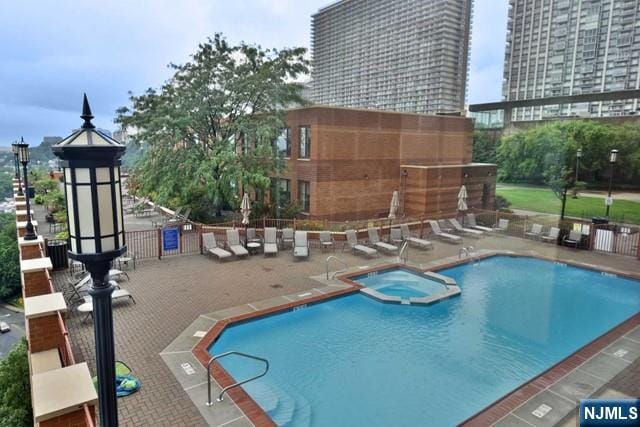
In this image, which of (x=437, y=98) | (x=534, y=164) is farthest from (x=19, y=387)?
(x=534, y=164)

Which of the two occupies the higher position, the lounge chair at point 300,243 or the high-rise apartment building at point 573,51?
the high-rise apartment building at point 573,51

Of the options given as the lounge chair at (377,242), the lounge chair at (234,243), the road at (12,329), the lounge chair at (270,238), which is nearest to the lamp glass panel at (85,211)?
the lounge chair at (234,243)

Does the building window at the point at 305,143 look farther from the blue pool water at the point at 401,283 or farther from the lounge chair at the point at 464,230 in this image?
the blue pool water at the point at 401,283

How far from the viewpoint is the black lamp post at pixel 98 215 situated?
240cm

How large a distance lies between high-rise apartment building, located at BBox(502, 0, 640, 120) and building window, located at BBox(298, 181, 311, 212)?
10.2 meters

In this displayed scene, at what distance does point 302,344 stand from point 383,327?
79.8 inches

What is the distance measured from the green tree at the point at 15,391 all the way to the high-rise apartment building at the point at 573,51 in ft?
41.8

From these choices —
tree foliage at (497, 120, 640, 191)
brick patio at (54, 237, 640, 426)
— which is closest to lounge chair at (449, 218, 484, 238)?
brick patio at (54, 237, 640, 426)

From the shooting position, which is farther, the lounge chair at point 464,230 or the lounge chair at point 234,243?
the lounge chair at point 464,230

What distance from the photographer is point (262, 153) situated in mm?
17125

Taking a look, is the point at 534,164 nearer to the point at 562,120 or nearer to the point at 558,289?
the point at 562,120

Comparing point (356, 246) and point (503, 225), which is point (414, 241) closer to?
point (356, 246)

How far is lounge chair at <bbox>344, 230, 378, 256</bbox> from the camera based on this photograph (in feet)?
46.1

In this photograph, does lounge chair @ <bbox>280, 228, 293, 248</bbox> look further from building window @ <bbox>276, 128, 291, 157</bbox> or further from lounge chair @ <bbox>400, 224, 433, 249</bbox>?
building window @ <bbox>276, 128, 291, 157</bbox>
